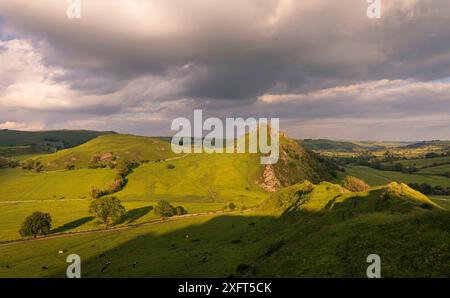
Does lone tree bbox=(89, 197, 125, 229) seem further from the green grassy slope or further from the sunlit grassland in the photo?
the green grassy slope

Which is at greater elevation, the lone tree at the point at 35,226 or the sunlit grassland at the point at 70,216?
the lone tree at the point at 35,226

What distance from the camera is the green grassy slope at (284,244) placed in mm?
44000

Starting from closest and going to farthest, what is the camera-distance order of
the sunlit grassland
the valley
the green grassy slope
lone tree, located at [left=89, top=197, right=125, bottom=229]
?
the green grassy slope
the valley
the sunlit grassland
lone tree, located at [left=89, top=197, right=125, bottom=229]

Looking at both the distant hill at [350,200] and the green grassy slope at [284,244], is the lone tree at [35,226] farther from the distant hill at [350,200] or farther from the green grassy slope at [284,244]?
the distant hill at [350,200]

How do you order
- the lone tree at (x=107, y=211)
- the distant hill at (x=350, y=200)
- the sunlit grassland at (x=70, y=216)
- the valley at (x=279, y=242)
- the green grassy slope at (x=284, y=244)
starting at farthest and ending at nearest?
the lone tree at (x=107, y=211)
the sunlit grassland at (x=70, y=216)
the distant hill at (x=350, y=200)
the valley at (x=279, y=242)
the green grassy slope at (x=284, y=244)

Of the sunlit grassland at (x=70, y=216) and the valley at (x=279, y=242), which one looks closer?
the valley at (x=279, y=242)

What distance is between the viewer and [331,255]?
159 ft

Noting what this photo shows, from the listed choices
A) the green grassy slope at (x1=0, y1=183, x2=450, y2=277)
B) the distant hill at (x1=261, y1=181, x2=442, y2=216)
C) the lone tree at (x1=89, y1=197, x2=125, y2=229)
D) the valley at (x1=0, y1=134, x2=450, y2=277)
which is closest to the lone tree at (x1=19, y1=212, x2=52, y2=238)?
the valley at (x1=0, y1=134, x2=450, y2=277)

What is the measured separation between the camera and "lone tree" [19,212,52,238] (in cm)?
13012

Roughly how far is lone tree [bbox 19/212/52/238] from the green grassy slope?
1271 centimetres

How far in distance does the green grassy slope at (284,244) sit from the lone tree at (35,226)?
41.7 ft

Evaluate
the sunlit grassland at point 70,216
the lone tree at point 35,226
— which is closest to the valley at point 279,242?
the sunlit grassland at point 70,216
